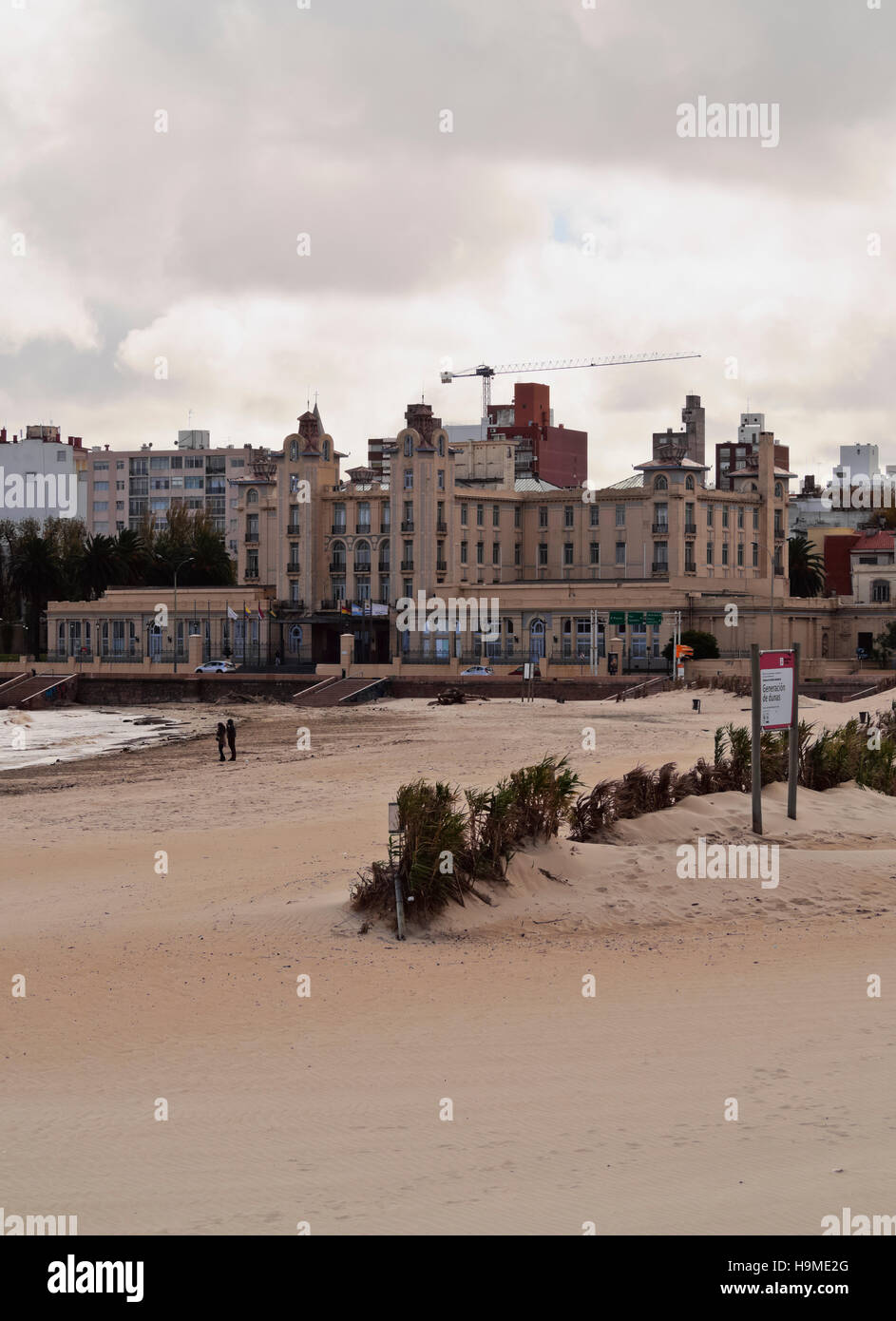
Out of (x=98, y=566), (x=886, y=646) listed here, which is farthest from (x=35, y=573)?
(x=886, y=646)

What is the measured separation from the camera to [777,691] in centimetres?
2036

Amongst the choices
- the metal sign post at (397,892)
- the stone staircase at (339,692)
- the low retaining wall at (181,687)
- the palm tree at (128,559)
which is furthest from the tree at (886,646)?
the metal sign post at (397,892)

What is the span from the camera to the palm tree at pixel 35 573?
109375 millimetres

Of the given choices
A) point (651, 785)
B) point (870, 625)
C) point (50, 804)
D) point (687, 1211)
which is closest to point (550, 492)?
point (870, 625)

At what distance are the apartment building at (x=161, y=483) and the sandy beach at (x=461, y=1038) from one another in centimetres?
13737

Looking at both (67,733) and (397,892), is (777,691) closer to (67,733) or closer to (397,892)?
(397,892)

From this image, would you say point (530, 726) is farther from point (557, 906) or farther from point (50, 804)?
point (557, 906)

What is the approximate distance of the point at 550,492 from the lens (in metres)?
100

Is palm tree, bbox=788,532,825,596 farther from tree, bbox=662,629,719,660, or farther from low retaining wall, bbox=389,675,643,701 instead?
low retaining wall, bbox=389,675,643,701

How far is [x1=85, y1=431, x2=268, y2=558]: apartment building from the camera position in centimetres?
15738

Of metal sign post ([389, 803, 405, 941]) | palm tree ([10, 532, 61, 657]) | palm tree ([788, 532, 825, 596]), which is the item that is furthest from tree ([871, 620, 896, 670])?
metal sign post ([389, 803, 405, 941])

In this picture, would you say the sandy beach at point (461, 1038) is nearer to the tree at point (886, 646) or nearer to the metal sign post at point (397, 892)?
the metal sign post at point (397, 892)

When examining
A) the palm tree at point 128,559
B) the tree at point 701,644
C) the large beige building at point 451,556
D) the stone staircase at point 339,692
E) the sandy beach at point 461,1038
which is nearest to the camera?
the sandy beach at point 461,1038

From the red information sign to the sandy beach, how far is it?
4.81 feet
